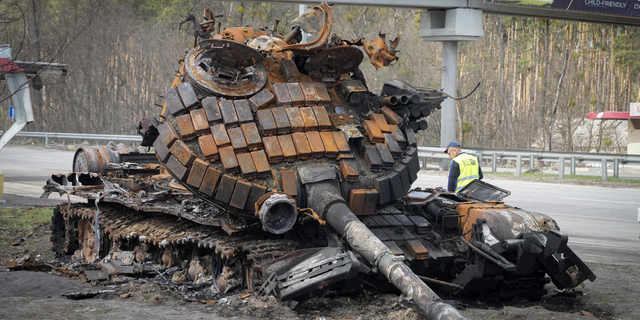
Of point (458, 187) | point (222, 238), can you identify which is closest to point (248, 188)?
point (222, 238)

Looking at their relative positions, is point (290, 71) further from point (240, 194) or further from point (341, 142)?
point (240, 194)

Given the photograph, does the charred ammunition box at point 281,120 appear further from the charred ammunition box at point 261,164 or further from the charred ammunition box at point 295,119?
the charred ammunition box at point 261,164

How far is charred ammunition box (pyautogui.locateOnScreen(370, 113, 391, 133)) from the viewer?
8.93m

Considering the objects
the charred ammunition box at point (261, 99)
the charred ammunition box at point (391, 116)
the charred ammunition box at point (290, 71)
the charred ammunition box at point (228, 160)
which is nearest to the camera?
the charred ammunition box at point (228, 160)

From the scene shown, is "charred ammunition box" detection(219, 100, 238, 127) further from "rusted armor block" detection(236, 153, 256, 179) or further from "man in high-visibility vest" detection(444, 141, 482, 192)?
"man in high-visibility vest" detection(444, 141, 482, 192)

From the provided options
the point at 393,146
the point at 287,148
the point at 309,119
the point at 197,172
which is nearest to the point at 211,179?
the point at 197,172

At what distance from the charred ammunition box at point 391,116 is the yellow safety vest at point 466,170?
9.24ft

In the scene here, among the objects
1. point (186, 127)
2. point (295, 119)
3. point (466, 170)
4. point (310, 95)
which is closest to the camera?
point (186, 127)

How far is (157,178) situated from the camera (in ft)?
34.5

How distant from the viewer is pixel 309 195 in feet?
26.1

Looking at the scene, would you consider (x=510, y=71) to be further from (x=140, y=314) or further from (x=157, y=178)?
(x=140, y=314)

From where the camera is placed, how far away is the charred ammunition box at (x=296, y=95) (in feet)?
28.4

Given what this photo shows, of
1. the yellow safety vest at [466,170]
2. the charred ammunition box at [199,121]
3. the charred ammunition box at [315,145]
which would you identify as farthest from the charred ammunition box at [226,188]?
the yellow safety vest at [466,170]

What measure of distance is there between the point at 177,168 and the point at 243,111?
107cm
